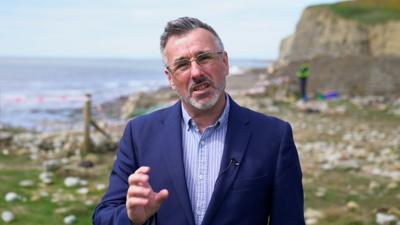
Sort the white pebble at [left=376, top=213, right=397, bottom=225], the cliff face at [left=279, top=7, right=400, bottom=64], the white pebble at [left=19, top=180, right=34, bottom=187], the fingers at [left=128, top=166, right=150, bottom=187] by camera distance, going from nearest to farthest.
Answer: the fingers at [left=128, top=166, right=150, bottom=187], the white pebble at [left=376, top=213, right=397, bottom=225], the white pebble at [left=19, top=180, right=34, bottom=187], the cliff face at [left=279, top=7, right=400, bottom=64]

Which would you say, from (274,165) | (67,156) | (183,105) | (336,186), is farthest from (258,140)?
(67,156)

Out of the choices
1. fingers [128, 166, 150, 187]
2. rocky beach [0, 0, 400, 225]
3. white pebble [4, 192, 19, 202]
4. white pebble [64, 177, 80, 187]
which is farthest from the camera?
white pebble [64, 177, 80, 187]

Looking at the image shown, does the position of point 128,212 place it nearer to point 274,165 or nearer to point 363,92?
point 274,165

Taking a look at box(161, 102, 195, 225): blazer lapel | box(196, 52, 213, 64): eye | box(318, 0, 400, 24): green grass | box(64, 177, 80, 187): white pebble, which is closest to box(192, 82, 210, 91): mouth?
box(196, 52, 213, 64): eye

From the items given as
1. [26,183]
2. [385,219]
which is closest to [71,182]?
[26,183]

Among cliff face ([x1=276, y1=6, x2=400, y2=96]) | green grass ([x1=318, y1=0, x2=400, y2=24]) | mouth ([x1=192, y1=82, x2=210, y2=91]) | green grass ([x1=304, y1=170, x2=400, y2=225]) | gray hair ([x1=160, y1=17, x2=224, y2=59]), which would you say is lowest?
cliff face ([x1=276, y1=6, x2=400, y2=96])

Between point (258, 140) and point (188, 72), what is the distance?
0.46 metres

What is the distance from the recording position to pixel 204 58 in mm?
2477

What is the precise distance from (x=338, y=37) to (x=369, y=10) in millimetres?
4397

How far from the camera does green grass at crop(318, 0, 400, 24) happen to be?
1674 inches

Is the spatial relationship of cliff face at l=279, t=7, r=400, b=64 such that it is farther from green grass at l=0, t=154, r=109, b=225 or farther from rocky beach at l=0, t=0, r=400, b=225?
green grass at l=0, t=154, r=109, b=225

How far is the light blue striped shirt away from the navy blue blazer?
0.05m

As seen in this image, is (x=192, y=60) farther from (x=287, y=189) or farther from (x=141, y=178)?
(x=287, y=189)

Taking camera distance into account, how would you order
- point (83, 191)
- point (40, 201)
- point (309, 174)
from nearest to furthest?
1. point (40, 201)
2. point (83, 191)
3. point (309, 174)
